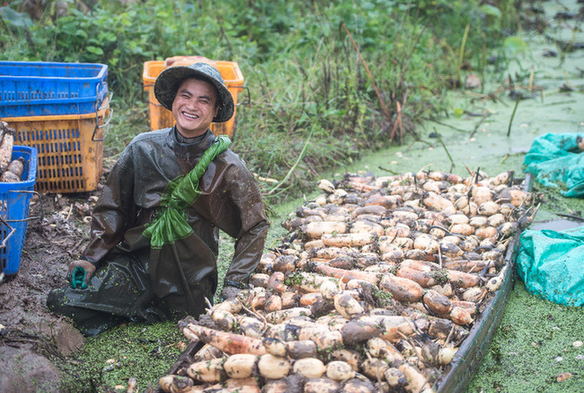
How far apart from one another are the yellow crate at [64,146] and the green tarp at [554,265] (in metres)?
2.38

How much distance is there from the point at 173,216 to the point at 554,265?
181 cm

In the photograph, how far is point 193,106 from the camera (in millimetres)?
2646

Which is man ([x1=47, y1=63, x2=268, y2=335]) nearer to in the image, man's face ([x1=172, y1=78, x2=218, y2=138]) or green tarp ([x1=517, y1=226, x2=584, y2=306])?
man's face ([x1=172, y1=78, x2=218, y2=138])

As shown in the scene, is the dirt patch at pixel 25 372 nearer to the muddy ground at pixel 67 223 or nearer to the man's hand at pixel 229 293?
the muddy ground at pixel 67 223

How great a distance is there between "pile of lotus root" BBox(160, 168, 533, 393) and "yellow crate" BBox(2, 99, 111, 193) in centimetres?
120

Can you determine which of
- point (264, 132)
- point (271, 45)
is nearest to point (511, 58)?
point (271, 45)

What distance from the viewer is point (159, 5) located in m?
6.00

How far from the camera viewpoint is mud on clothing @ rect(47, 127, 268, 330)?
8.86ft

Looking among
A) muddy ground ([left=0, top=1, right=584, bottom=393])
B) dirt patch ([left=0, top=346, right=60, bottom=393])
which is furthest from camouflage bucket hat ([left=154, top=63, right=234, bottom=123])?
dirt patch ([left=0, top=346, right=60, bottom=393])

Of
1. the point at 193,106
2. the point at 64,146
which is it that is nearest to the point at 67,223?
the point at 64,146

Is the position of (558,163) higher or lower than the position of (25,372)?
→ higher

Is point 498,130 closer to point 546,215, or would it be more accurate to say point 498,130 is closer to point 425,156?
point 425,156

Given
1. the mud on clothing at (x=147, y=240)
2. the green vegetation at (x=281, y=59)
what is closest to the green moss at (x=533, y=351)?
the mud on clothing at (x=147, y=240)

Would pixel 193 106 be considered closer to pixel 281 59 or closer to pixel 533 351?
pixel 533 351
